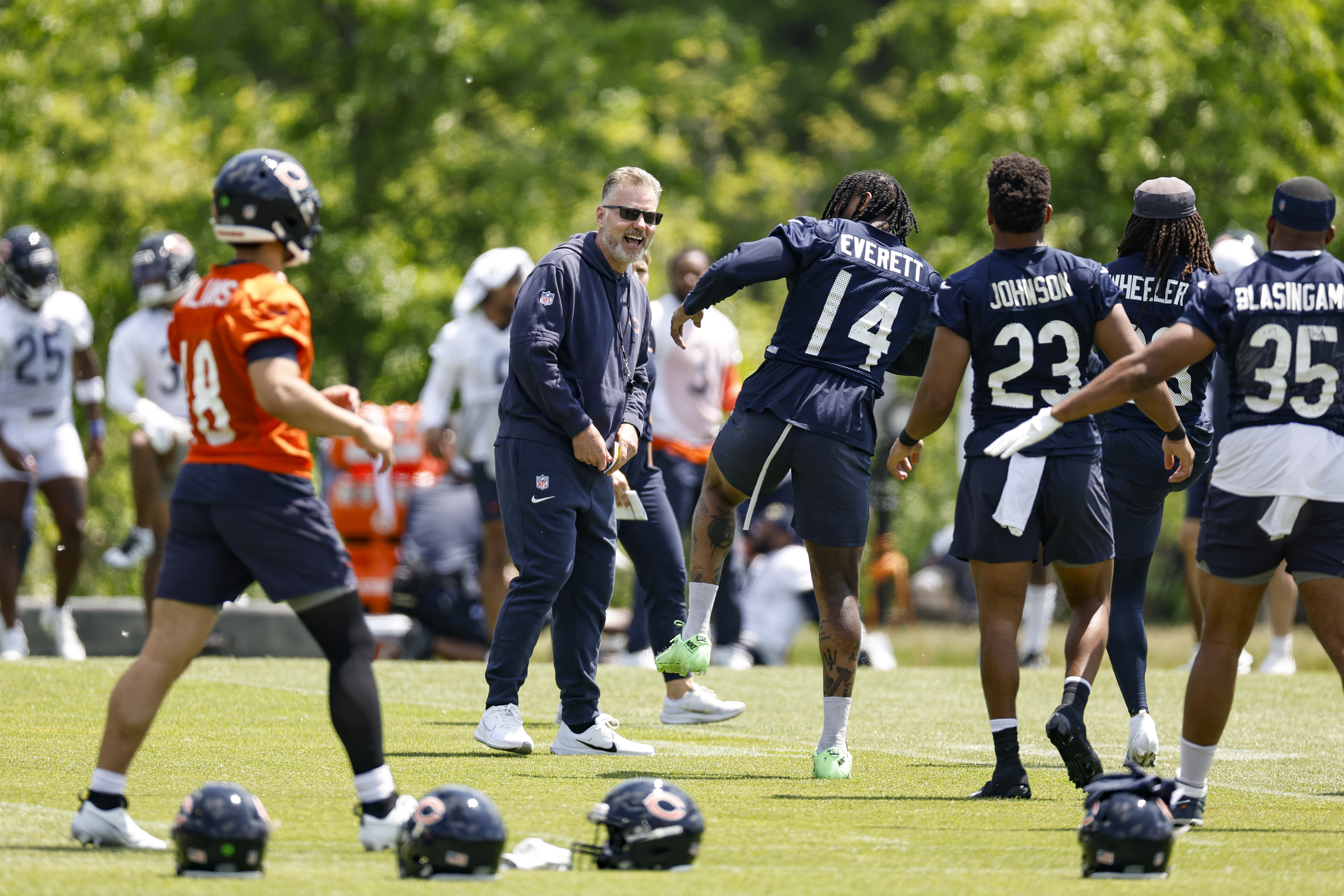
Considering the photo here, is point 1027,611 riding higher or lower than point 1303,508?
lower

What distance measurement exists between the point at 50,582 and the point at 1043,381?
1501 centimetres

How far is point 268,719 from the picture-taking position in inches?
324

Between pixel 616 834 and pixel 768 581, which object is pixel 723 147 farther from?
pixel 616 834

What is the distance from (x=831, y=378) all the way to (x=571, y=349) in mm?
1134

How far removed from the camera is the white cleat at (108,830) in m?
4.98

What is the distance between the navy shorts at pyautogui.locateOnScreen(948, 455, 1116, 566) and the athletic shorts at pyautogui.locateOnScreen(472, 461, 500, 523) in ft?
17.3

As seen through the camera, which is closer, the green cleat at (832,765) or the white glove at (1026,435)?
the white glove at (1026,435)

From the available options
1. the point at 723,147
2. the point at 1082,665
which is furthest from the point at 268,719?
the point at 723,147

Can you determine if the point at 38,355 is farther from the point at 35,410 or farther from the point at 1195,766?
the point at 1195,766

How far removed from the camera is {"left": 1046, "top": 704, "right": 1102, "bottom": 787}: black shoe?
20.8 ft

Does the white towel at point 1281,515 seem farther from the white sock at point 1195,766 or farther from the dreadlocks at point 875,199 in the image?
the dreadlocks at point 875,199

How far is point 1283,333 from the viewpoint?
5.75 meters

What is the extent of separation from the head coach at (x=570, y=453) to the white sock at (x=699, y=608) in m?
0.44

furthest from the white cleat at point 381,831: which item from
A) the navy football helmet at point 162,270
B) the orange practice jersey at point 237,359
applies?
the navy football helmet at point 162,270
